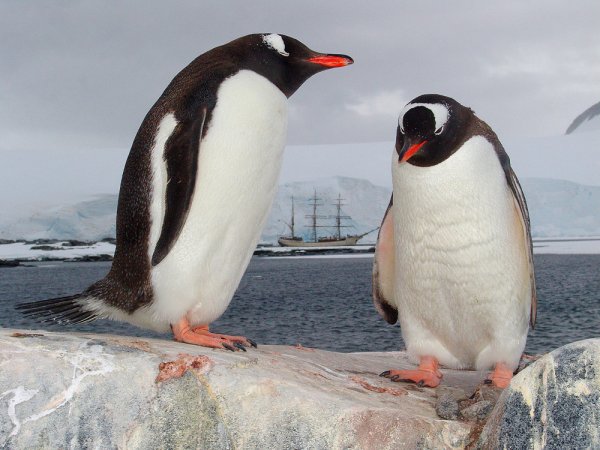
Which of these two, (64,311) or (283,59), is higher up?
(283,59)

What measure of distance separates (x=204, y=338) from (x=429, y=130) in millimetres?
1155

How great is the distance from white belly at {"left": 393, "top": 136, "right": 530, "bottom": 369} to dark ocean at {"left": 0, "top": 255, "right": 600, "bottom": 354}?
8.20 meters

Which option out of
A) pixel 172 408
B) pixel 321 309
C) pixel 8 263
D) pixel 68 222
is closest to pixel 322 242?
pixel 8 263

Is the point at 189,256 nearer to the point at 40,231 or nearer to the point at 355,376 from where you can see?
the point at 355,376

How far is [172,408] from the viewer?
2.44 metres

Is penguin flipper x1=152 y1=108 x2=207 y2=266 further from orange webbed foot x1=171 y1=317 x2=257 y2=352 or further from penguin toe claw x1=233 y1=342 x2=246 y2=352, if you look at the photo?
penguin toe claw x1=233 y1=342 x2=246 y2=352

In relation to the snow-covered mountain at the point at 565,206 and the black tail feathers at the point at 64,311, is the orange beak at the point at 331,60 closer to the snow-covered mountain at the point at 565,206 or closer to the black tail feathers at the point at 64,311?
the black tail feathers at the point at 64,311

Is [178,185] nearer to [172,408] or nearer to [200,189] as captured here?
[200,189]

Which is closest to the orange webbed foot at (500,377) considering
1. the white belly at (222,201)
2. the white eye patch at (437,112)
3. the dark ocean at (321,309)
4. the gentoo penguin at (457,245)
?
the gentoo penguin at (457,245)

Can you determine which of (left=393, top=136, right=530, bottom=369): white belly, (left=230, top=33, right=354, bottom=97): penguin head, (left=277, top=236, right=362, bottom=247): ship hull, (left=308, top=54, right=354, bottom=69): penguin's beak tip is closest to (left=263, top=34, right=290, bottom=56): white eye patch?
(left=230, top=33, right=354, bottom=97): penguin head

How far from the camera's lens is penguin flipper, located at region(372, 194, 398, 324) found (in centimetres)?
335

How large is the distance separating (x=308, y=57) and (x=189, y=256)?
0.97 m

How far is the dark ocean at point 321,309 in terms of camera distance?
14.0m

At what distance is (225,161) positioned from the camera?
2867 millimetres
